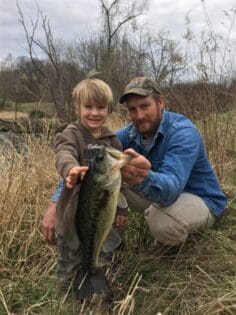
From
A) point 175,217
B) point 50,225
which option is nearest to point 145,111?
point 175,217

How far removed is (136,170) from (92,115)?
0.69 meters

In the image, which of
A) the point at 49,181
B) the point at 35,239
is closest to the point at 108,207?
the point at 35,239

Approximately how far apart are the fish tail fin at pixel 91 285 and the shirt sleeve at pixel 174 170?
1.84ft

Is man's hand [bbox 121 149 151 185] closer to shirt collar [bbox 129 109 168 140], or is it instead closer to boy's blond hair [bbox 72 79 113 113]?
boy's blond hair [bbox 72 79 113 113]

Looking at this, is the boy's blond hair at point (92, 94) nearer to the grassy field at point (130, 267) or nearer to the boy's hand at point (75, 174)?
the boy's hand at point (75, 174)

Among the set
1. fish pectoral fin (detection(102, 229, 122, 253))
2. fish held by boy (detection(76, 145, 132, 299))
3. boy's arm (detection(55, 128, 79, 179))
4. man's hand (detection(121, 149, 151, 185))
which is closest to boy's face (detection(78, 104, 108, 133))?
boy's arm (detection(55, 128, 79, 179))

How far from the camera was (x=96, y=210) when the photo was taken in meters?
2.52

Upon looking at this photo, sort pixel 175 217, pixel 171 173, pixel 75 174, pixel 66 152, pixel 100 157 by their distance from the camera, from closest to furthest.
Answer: pixel 100 157, pixel 75 174, pixel 66 152, pixel 171 173, pixel 175 217

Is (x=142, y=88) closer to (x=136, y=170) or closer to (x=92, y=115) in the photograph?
(x=92, y=115)

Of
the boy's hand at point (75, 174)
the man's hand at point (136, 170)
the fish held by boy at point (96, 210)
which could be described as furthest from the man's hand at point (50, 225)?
the boy's hand at point (75, 174)

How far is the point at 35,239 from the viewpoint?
171 inches

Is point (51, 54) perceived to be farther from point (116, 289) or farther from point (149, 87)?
point (116, 289)

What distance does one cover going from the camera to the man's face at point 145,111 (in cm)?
348

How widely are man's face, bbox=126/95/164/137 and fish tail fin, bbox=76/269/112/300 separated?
1109 mm
